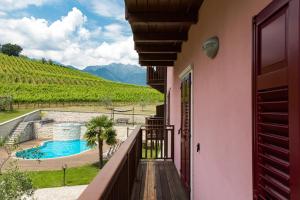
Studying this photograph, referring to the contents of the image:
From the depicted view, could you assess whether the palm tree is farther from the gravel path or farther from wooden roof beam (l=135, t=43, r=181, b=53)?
wooden roof beam (l=135, t=43, r=181, b=53)

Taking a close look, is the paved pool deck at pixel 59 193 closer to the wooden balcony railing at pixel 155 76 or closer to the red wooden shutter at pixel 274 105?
the wooden balcony railing at pixel 155 76

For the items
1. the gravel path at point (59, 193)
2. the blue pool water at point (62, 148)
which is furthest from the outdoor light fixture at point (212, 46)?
the blue pool water at point (62, 148)

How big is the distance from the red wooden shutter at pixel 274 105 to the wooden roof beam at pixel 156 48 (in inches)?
142

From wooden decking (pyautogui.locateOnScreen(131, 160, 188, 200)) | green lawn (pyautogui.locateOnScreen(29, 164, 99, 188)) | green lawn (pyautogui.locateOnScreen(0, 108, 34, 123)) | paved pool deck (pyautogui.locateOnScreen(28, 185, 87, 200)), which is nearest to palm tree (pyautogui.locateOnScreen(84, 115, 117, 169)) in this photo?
green lawn (pyautogui.locateOnScreen(29, 164, 99, 188))

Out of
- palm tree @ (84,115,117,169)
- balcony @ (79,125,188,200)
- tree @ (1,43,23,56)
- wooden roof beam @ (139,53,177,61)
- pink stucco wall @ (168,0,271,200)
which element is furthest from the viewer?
tree @ (1,43,23,56)

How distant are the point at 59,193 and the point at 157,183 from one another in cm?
754

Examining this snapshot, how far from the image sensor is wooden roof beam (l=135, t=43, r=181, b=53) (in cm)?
517

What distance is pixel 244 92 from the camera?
1.90 metres

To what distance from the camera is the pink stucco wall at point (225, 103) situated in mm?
1859

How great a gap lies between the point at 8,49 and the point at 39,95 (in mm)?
57313

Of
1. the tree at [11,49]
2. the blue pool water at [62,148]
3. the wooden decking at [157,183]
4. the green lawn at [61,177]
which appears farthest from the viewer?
the tree at [11,49]

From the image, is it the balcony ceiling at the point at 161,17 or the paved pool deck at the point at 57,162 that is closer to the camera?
the balcony ceiling at the point at 161,17

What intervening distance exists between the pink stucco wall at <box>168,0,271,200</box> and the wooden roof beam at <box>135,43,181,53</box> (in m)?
1.55

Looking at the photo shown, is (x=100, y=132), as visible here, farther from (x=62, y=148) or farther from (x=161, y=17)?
(x=161, y=17)
